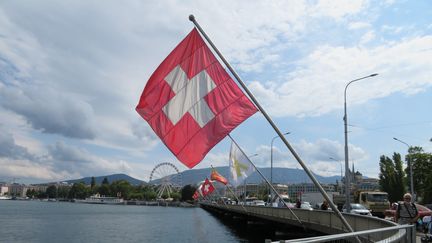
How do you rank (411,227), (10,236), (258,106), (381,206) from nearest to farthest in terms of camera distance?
(411,227), (258,106), (381,206), (10,236)

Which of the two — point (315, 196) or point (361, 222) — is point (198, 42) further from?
point (315, 196)

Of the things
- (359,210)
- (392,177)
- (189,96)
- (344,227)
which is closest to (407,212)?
(344,227)

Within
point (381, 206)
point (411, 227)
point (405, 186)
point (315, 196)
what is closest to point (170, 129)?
point (411, 227)

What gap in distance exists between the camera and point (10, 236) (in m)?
48.5

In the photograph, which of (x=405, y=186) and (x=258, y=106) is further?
(x=405, y=186)

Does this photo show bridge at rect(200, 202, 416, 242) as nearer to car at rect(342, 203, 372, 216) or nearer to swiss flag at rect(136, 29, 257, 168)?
swiss flag at rect(136, 29, 257, 168)

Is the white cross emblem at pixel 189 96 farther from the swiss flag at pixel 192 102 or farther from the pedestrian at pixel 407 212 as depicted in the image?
the pedestrian at pixel 407 212

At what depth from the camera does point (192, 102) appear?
12.8 m

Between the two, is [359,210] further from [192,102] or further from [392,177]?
[392,177]

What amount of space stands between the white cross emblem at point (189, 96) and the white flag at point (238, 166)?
67.0ft

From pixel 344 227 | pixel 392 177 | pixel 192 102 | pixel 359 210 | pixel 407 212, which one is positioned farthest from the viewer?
pixel 392 177

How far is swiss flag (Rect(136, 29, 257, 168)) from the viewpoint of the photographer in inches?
491

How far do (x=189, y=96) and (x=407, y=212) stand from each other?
8069mm

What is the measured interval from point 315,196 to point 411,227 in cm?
6143
